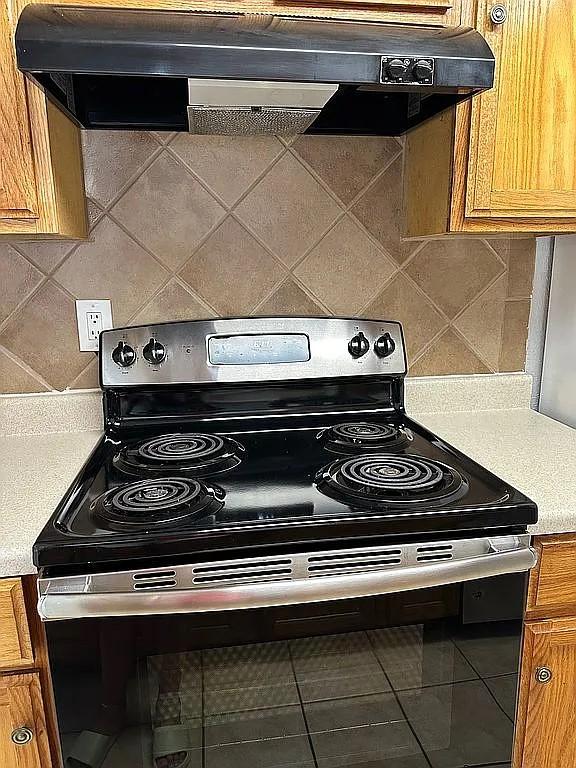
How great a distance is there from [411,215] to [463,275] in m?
0.23

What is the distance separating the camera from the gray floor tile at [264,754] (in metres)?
1.05

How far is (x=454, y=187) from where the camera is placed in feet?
4.25

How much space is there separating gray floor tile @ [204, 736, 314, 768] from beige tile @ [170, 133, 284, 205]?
3.78 feet

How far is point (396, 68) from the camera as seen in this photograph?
105 centimetres

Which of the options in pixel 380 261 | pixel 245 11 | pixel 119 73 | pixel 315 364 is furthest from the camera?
pixel 380 261

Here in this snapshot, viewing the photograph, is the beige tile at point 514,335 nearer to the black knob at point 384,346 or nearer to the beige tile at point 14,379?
the black knob at point 384,346

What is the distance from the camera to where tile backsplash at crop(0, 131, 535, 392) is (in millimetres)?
1497

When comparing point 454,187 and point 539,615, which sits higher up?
point 454,187

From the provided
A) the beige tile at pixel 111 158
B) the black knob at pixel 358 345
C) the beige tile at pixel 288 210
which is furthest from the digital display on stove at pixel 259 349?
the beige tile at pixel 111 158

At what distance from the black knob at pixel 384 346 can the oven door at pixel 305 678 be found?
24.7 inches

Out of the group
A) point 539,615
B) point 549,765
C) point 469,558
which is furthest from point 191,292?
point 549,765

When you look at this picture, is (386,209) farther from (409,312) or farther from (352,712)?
(352,712)

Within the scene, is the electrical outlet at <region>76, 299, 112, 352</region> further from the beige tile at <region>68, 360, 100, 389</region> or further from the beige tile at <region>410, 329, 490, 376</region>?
the beige tile at <region>410, 329, 490, 376</region>

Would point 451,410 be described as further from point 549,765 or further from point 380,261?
point 549,765
